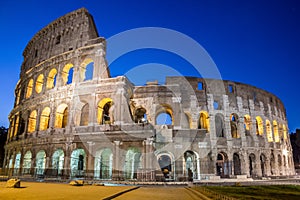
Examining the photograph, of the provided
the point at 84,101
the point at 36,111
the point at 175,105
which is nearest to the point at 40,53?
the point at 36,111

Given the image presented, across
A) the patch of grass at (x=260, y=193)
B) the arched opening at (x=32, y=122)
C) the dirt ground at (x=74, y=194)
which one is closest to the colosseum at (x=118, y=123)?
the arched opening at (x=32, y=122)

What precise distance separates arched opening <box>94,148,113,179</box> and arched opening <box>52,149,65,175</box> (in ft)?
12.3

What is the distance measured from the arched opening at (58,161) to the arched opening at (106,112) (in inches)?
200

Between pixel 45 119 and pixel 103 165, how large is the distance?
877 centimetres

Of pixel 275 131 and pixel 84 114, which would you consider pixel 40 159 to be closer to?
pixel 84 114

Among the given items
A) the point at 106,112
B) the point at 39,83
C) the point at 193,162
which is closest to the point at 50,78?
the point at 39,83

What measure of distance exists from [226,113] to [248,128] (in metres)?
4.68

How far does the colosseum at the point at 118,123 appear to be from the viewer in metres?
19.2

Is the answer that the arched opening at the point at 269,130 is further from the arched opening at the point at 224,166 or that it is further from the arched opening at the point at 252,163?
the arched opening at the point at 224,166

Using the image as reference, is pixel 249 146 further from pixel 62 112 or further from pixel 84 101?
pixel 62 112

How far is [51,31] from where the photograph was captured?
27.2 metres

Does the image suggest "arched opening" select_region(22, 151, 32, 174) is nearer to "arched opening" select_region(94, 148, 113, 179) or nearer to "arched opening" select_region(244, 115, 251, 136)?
"arched opening" select_region(94, 148, 113, 179)

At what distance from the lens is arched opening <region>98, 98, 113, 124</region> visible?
69.5 ft

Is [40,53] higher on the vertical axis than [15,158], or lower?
higher
